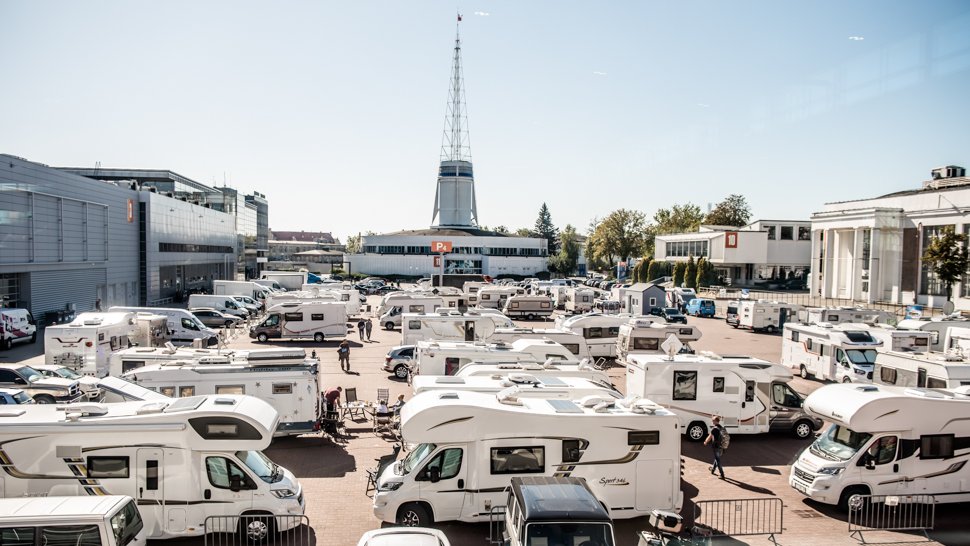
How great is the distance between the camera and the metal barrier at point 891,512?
10.7 m

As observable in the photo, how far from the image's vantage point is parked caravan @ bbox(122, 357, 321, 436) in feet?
47.9

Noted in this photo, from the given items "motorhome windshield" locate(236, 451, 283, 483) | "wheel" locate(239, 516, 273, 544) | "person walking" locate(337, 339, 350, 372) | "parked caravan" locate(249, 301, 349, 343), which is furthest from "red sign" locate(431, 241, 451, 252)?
"wheel" locate(239, 516, 273, 544)

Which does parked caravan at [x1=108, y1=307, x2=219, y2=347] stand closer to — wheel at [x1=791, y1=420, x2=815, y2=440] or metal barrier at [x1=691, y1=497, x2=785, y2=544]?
wheel at [x1=791, y1=420, x2=815, y2=440]

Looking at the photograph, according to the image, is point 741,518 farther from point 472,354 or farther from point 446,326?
point 446,326

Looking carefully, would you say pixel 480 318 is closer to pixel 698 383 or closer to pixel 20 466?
pixel 698 383

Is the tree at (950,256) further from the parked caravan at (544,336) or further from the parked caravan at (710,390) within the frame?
the parked caravan at (710,390)

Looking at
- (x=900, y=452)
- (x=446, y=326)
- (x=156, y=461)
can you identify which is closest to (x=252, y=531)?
(x=156, y=461)

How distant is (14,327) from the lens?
2872 centimetres

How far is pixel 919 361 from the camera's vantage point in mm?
16859

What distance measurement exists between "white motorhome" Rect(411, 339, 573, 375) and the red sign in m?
65.7

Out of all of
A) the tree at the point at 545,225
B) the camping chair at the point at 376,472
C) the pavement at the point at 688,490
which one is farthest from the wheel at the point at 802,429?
the tree at the point at 545,225

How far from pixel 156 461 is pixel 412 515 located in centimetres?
390

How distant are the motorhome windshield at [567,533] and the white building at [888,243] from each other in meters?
48.0

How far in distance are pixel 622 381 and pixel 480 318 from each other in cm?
708
